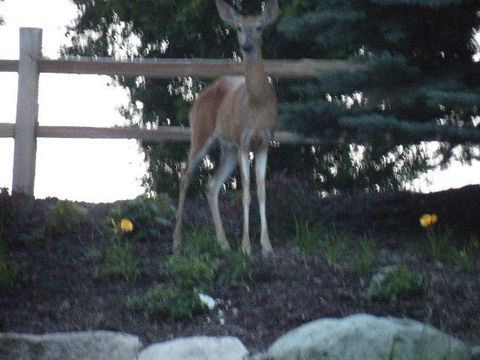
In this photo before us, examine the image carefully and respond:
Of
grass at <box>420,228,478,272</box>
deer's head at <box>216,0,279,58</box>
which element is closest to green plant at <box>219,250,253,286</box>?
grass at <box>420,228,478,272</box>

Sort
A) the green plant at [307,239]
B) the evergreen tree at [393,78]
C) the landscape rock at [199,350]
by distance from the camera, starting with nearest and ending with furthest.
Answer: the landscape rock at [199,350], the evergreen tree at [393,78], the green plant at [307,239]

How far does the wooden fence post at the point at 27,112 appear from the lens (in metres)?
12.5

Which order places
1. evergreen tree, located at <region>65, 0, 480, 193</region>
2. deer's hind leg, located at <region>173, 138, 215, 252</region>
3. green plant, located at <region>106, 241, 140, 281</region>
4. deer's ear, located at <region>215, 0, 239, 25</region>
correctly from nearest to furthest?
1. evergreen tree, located at <region>65, 0, 480, 193</region>
2. green plant, located at <region>106, 241, 140, 281</region>
3. deer's ear, located at <region>215, 0, 239, 25</region>
4. deer's hind leg, located at <region>173, 138, 215, 252</region>

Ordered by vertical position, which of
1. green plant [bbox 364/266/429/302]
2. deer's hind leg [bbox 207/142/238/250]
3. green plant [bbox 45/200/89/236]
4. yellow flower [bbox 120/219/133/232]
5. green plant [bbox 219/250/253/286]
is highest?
deer's hind leg [bbox 207/142/238/250]

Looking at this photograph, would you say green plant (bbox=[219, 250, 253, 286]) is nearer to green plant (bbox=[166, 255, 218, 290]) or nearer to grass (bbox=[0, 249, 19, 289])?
green plant (bbox=[166, 255, 218, 290])

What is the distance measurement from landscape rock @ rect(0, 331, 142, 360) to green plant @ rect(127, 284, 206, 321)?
402 millimetres

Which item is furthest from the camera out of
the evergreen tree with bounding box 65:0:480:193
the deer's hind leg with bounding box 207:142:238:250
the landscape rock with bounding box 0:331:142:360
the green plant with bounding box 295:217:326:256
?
the deer's hind leg with bounding box 207:142:238:250

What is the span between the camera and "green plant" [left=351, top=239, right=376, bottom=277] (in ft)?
27.3

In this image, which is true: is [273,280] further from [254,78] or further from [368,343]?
[254,78]

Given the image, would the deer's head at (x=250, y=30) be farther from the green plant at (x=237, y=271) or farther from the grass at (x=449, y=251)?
the grass at (x=449, y=251)

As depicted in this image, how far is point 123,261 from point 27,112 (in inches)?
158

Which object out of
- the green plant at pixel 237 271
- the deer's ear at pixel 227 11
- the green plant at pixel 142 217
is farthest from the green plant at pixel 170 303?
the deer's ear at pixel 227 11

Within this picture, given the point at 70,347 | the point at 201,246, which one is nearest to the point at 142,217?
the point at 201,246

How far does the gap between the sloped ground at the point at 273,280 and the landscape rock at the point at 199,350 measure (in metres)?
0.16
